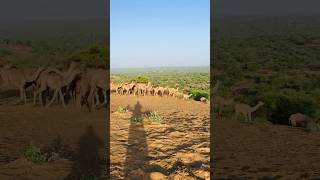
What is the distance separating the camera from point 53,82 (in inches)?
469

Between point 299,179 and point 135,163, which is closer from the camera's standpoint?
point 299,179

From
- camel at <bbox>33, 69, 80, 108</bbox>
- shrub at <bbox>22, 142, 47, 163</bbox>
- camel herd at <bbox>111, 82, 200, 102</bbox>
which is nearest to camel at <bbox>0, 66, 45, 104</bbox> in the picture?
camel at <bbox>33, 69, 80, 108</bbox>

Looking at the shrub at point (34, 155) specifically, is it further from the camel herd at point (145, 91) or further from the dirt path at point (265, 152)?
the camel herd at point (145, 91)

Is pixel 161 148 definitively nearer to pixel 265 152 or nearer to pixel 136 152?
pixel 136 152

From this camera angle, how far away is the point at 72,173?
5.70 metres

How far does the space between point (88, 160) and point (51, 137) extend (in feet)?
6.05

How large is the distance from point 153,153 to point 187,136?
6.93 ft

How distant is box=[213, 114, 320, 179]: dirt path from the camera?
6441 millimetres

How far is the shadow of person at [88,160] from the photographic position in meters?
5.72

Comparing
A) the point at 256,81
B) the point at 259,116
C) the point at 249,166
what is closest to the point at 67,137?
the point at 249,166

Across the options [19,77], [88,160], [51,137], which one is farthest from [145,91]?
[88,160]

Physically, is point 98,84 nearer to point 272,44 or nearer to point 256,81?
point 256,81

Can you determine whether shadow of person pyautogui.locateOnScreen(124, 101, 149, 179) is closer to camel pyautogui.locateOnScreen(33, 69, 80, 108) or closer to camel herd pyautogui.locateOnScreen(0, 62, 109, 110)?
camel herd pyautogui.locateOnScreen(0, 62, 109, 110)

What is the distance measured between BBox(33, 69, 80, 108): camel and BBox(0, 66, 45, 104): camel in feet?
1.16
